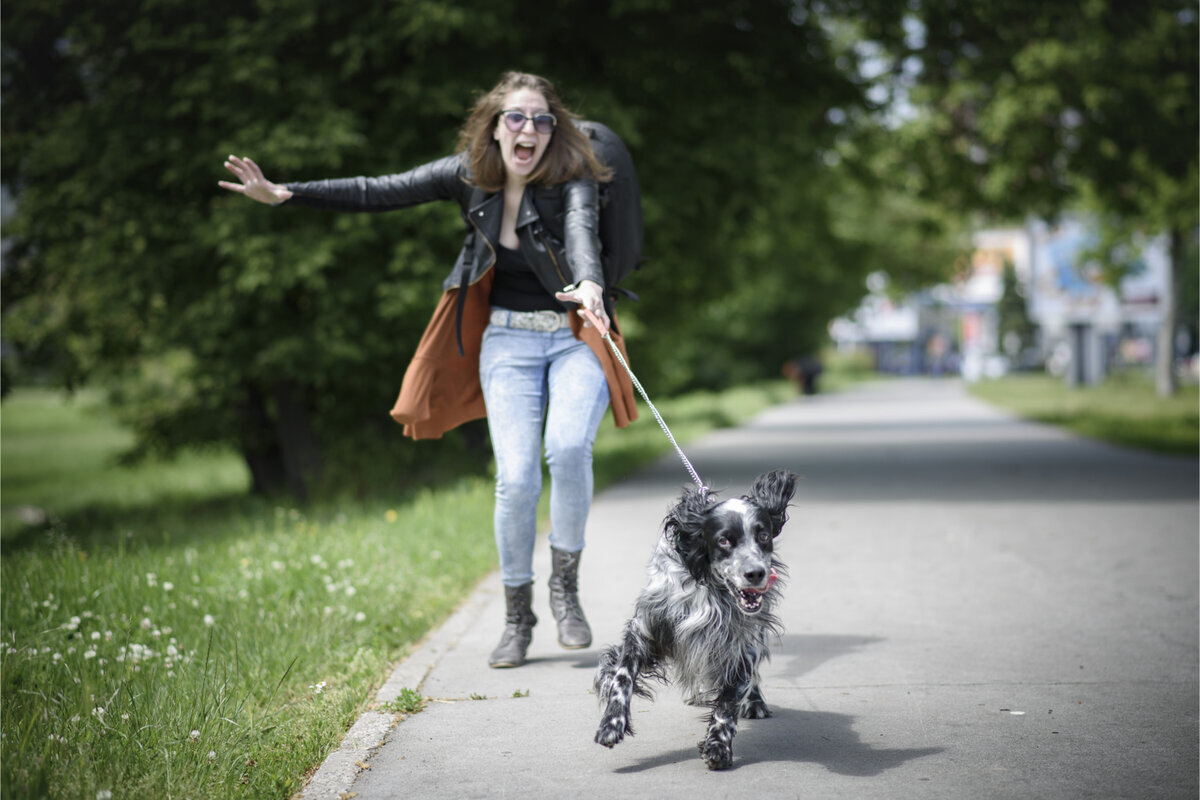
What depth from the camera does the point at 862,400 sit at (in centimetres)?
3803

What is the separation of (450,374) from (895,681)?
2.13 meters

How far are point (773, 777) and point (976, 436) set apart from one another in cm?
1664

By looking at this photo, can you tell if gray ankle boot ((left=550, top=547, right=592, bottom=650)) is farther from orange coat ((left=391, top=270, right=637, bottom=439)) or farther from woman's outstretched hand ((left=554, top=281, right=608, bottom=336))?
woman's outstretched hand ((left=554, top=281, right=608, bottom=336))

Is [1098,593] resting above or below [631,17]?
below

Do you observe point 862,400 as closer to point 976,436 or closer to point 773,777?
point 976,436

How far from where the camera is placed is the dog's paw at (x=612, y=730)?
3686 mm

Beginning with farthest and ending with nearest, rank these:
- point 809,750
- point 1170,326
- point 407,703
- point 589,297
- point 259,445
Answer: point 1170,326 < point 259,445 < point 589,297 < point 407,703 < point 809,750

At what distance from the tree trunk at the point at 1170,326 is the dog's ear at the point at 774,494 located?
31550mm

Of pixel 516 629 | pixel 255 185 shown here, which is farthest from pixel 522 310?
pixel 516 629

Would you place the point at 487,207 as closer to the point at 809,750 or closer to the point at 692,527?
the point at 692,527

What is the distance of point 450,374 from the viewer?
207 inches

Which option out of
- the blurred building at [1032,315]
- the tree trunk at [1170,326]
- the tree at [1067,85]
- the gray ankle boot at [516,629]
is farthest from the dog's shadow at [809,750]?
the tree trunk at [1170,326]

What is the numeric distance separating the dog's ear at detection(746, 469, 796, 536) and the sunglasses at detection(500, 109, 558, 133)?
5.82 ft

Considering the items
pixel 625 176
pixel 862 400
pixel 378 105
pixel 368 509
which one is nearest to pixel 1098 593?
pixel 625 176
